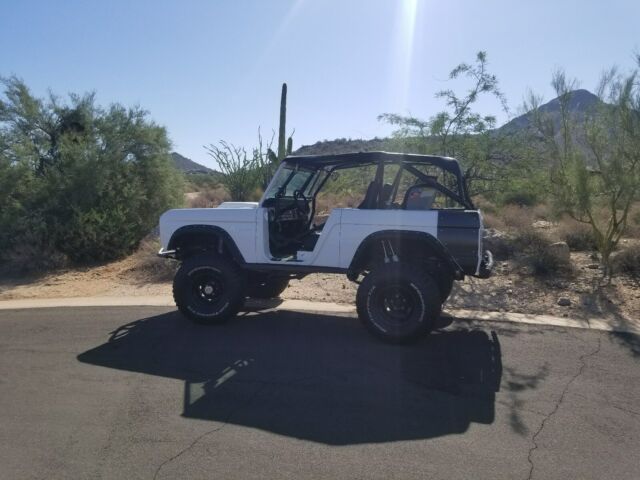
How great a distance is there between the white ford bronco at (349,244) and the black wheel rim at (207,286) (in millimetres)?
14

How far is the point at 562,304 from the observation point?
837cm

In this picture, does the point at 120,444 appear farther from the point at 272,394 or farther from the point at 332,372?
the point at 332,372

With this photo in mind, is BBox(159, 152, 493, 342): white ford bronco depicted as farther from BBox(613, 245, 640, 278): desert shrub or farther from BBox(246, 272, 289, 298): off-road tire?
BBox(613, 245, 640, 278): desert shrub

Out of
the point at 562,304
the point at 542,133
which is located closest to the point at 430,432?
the point at 562,304

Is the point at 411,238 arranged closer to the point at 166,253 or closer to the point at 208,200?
the point at 166,253

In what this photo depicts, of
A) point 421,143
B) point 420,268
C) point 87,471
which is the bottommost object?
point 87,471

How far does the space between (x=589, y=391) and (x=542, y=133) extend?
7.98m

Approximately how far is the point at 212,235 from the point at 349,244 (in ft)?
6.63

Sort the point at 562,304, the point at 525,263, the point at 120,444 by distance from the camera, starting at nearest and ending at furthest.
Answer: the point at 120,444 < the point at 562,304 < the point at 525,263

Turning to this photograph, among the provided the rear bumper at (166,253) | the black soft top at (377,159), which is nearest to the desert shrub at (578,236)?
the black soft top at (377,159)

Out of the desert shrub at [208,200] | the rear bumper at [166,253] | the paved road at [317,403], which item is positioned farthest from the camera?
the desert shrub at [208,200]

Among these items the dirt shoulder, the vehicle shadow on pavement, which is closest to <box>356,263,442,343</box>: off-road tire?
the vehicle shadow on pavement

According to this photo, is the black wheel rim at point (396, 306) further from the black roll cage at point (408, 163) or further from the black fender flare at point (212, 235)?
the black fender flare at point (212, 235)

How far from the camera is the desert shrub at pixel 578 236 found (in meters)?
12.3
